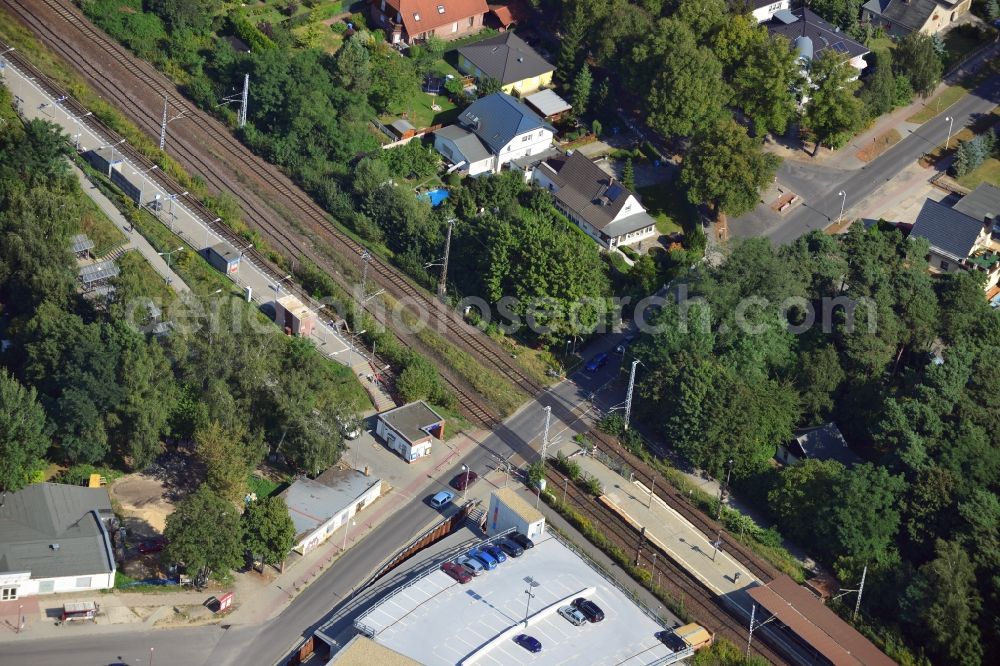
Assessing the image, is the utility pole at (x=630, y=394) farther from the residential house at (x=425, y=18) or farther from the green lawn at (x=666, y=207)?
the residential house at (x=425, y=18)

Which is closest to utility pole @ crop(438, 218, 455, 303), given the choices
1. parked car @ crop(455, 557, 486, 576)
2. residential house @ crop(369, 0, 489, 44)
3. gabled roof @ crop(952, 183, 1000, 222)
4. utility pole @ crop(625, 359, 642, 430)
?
utility pole @ crop(625, 359, 642, 430)

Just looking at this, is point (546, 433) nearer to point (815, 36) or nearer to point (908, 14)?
point (815, 36)

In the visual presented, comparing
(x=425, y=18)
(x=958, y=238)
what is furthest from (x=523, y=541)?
(x=425, y=18)

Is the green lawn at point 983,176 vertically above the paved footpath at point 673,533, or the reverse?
the green lawn at point 983,176

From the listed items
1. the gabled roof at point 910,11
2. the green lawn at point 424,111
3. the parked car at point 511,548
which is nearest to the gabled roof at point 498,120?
the green lawn at point 424,111

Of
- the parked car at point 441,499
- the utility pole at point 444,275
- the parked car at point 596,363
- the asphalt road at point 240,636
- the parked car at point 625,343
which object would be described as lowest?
the asphalt road at point 240,636

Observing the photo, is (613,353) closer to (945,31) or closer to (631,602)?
(631,602)

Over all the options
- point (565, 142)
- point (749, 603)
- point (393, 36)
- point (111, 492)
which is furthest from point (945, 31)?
point (111, 492)
